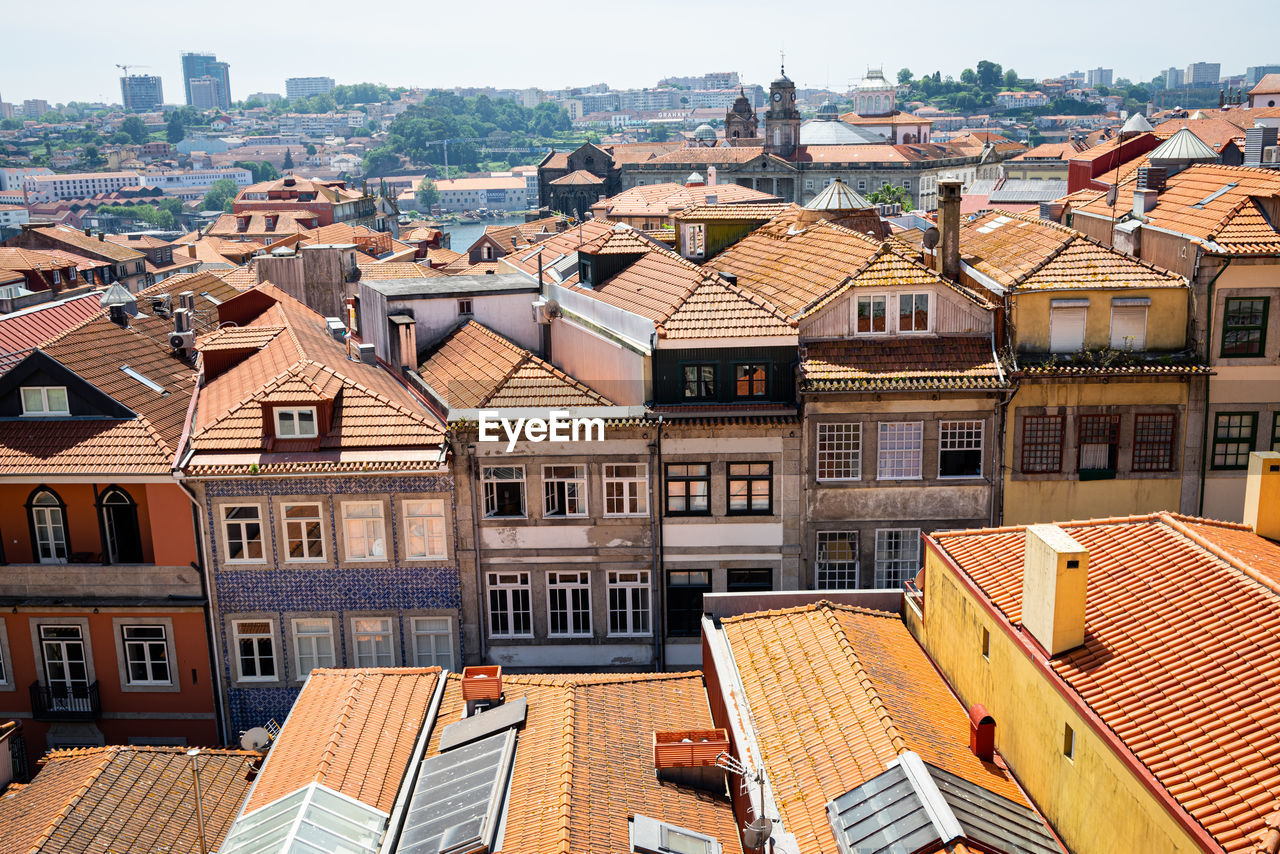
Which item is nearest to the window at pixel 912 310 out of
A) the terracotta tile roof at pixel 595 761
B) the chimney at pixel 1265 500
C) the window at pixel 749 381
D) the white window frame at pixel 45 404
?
the window at pixel 749 381

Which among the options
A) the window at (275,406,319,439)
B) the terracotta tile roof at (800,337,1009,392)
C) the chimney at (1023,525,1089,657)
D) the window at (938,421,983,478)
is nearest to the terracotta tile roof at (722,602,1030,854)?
the chimney at (1023,525,1089,657)

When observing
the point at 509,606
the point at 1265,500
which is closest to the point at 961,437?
the point at 1265,500

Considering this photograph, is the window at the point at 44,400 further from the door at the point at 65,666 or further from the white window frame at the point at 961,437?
the white window frame at the point at 961,437

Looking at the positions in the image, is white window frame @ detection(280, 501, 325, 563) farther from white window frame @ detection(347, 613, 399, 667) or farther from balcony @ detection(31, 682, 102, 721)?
balcony @ detection(31, 682, 102, 721)

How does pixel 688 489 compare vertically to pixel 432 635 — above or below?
above

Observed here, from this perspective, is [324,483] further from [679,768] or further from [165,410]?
[679,768]

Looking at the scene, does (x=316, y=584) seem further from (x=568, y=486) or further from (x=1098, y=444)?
(x=1098, y=444)
